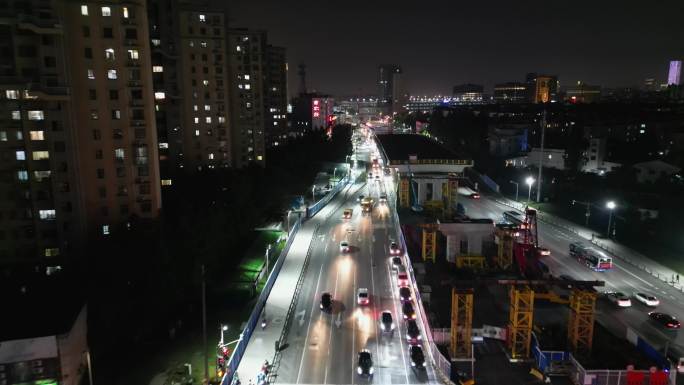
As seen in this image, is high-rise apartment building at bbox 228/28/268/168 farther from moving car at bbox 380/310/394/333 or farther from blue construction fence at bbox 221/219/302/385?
moving car at bbox 380/310/394/333

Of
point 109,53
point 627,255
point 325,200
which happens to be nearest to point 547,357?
point 627,255

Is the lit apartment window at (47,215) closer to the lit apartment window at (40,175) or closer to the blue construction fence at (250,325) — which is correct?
the lit apartment window at (40,175)

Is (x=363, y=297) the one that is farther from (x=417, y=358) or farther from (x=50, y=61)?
(x=50, y=61)

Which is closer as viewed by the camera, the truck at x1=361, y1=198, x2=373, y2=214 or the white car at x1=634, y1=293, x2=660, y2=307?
the white car at x1=634, y1=293, x2=660, y2=307

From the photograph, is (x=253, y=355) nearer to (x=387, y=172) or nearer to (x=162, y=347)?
(x=162, y=347)

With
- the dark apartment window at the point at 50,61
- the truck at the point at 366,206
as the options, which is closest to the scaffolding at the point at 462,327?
the dark apartment window at the point at 50,61

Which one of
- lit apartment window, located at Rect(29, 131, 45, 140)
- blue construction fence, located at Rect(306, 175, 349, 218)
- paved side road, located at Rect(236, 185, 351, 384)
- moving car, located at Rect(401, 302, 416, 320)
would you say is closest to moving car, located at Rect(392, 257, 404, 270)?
paved side road, located at Rect(236, 185, 351, 384)
